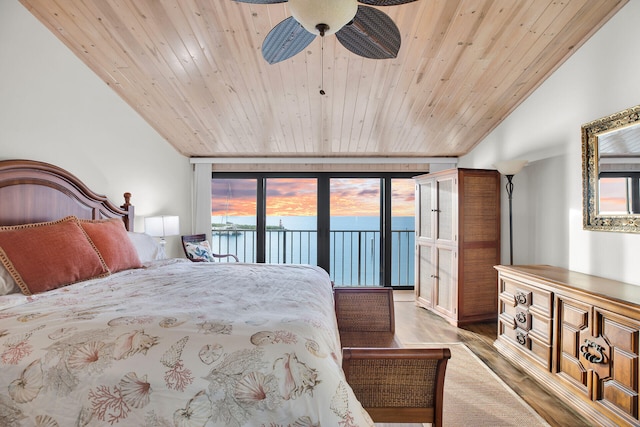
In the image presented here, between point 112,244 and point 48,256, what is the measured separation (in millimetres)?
470

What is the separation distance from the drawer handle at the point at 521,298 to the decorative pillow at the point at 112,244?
3018 millimetres

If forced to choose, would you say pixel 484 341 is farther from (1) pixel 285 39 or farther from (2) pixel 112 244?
(2) pixel 112 244

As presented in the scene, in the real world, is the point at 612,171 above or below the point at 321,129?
below

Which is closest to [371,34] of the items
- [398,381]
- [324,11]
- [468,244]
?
[324,11]

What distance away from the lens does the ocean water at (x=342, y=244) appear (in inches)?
208

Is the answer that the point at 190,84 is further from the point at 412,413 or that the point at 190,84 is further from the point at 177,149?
the point at 412,413

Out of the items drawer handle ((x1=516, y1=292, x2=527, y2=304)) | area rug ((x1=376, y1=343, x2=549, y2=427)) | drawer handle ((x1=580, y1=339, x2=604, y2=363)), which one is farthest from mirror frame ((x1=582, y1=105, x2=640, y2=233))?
area rug ((x1=376, y1=343, x2=549, y2=427))

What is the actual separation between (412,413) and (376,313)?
99 cm

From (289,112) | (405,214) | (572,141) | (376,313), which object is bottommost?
(376,313)

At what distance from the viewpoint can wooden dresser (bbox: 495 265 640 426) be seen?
1.72m

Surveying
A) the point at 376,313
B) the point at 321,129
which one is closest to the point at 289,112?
the point at 321,129

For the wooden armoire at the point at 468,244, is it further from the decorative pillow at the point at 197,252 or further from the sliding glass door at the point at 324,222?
the decorative pillow at the point at 197,252

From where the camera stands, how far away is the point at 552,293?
7.38 ft

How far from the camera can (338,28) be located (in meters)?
1.43
